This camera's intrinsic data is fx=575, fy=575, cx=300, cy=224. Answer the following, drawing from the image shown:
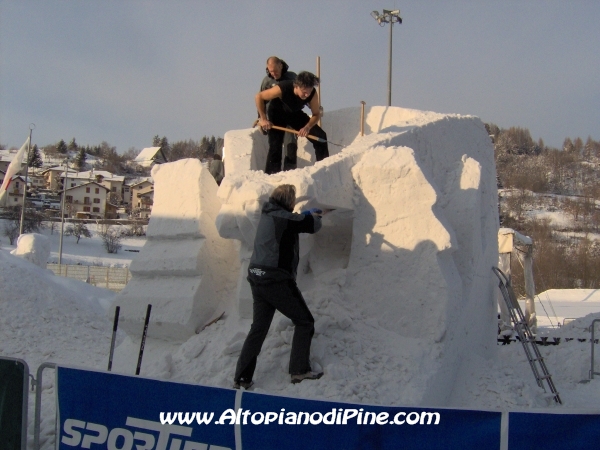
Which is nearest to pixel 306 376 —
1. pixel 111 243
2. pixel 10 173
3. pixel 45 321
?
Result: pixel 45 321

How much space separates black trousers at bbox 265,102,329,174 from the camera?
607cm

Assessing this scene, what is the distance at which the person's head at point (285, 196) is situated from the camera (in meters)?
4.12

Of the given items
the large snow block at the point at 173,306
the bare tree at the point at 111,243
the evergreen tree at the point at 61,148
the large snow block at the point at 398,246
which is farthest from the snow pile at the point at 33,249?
the evergreen tree at the point at 61,148

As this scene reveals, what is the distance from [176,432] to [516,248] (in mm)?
12422

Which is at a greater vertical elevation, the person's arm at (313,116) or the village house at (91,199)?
the village house at (91,199)

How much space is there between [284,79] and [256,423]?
4084 millimetres

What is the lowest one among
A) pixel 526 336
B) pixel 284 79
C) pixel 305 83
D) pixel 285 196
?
pixel 526 336

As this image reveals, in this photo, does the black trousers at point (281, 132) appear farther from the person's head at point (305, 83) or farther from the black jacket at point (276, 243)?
the black jacket at point (276, 243)

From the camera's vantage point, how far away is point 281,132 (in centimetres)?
613

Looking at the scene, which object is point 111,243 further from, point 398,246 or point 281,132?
point 398,246

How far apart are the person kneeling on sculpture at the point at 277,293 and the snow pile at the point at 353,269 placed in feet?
0.56

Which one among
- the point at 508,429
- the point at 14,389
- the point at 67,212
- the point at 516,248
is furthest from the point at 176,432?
the point at 67,212

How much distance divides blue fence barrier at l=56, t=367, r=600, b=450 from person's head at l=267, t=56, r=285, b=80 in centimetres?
382

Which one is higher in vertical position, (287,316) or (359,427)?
(287,316)
